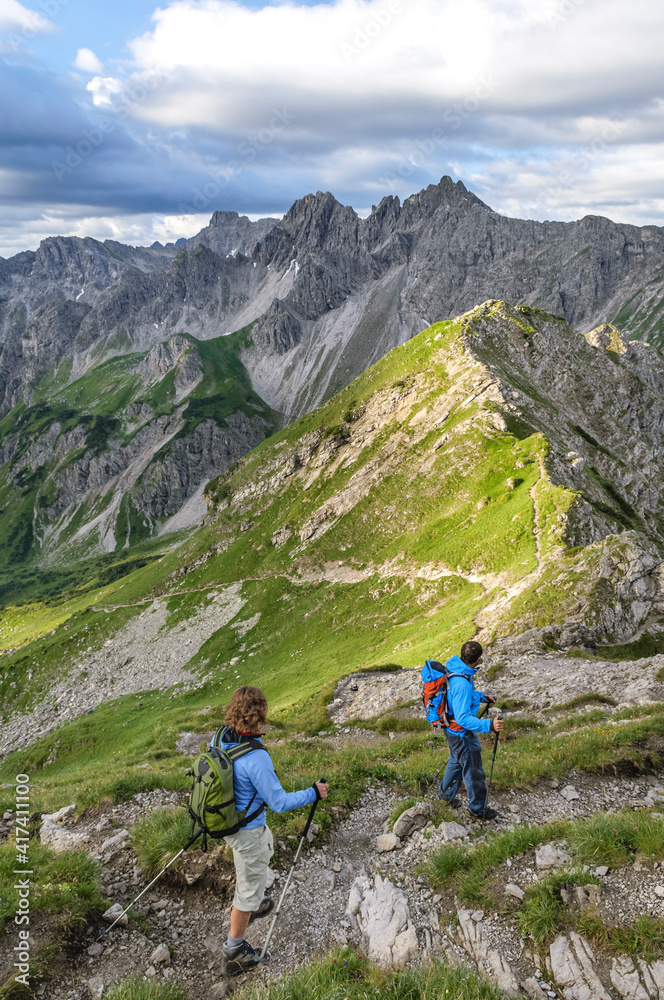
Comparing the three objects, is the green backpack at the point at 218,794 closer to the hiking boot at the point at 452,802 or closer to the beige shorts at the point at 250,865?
the beige shorts at the point at 250,865

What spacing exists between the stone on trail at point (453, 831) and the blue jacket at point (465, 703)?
1.84 meters

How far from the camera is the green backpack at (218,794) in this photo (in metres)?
7.65

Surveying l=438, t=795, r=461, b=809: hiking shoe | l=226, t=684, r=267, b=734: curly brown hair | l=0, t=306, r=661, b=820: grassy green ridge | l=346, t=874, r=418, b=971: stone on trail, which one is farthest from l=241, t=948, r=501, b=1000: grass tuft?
l=0, t=306, r=661, b=820: grassy green ridge

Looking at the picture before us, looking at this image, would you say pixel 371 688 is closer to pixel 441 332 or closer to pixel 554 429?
pixel 554 429

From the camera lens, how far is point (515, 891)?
8273mm

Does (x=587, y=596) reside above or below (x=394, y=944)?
below

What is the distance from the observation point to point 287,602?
69062 millimetres

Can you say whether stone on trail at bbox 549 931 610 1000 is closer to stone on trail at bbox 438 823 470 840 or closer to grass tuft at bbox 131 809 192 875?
stone on trail at bbox 438 823 470 840

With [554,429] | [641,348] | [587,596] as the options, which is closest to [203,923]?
[587,596]

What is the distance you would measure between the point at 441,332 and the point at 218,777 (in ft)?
298

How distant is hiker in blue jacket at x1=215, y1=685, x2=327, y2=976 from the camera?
309 inches

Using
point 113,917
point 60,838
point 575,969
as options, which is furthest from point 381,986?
point 60,838

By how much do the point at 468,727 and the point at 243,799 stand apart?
5.42 metres

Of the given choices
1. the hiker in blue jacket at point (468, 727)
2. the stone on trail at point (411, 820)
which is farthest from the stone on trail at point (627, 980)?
the stone on trail at point (411, 820)
